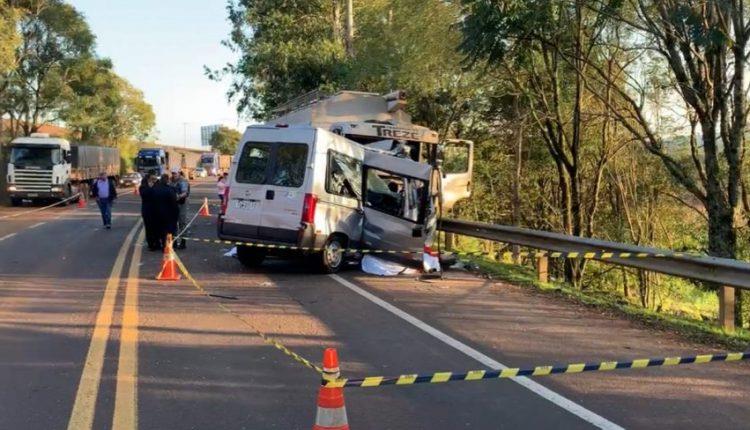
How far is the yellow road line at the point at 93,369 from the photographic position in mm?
4598

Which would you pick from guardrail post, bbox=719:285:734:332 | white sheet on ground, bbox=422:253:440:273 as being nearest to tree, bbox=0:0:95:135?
white sheet on ground, bbox=422:253:440:273

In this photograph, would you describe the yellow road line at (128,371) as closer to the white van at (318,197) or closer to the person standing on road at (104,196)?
the white van at (318,197)

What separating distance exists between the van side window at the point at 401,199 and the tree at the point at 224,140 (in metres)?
139

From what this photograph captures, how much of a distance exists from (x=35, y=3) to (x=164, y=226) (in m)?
33.6

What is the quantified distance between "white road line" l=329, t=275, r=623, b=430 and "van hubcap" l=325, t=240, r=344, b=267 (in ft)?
5.66

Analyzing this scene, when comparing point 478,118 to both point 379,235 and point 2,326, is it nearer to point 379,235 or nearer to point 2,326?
point 379,235

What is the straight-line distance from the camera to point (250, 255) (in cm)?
1204

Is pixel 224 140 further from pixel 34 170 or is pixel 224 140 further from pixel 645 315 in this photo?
pixel 645 315

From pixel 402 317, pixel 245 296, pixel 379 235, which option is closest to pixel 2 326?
pixel 245 296

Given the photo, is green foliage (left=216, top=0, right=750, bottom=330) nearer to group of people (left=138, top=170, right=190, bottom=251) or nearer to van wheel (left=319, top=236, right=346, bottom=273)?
van wheel (left=319, top=236, right=346, bottom=273)

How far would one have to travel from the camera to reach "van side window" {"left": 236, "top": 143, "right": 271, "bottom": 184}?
37.5ft

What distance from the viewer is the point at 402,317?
319 inches

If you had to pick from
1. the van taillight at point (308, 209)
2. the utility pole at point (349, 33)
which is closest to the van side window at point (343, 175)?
the van taillight at point (308, 209)

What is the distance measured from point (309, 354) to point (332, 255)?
5113 millimetres
